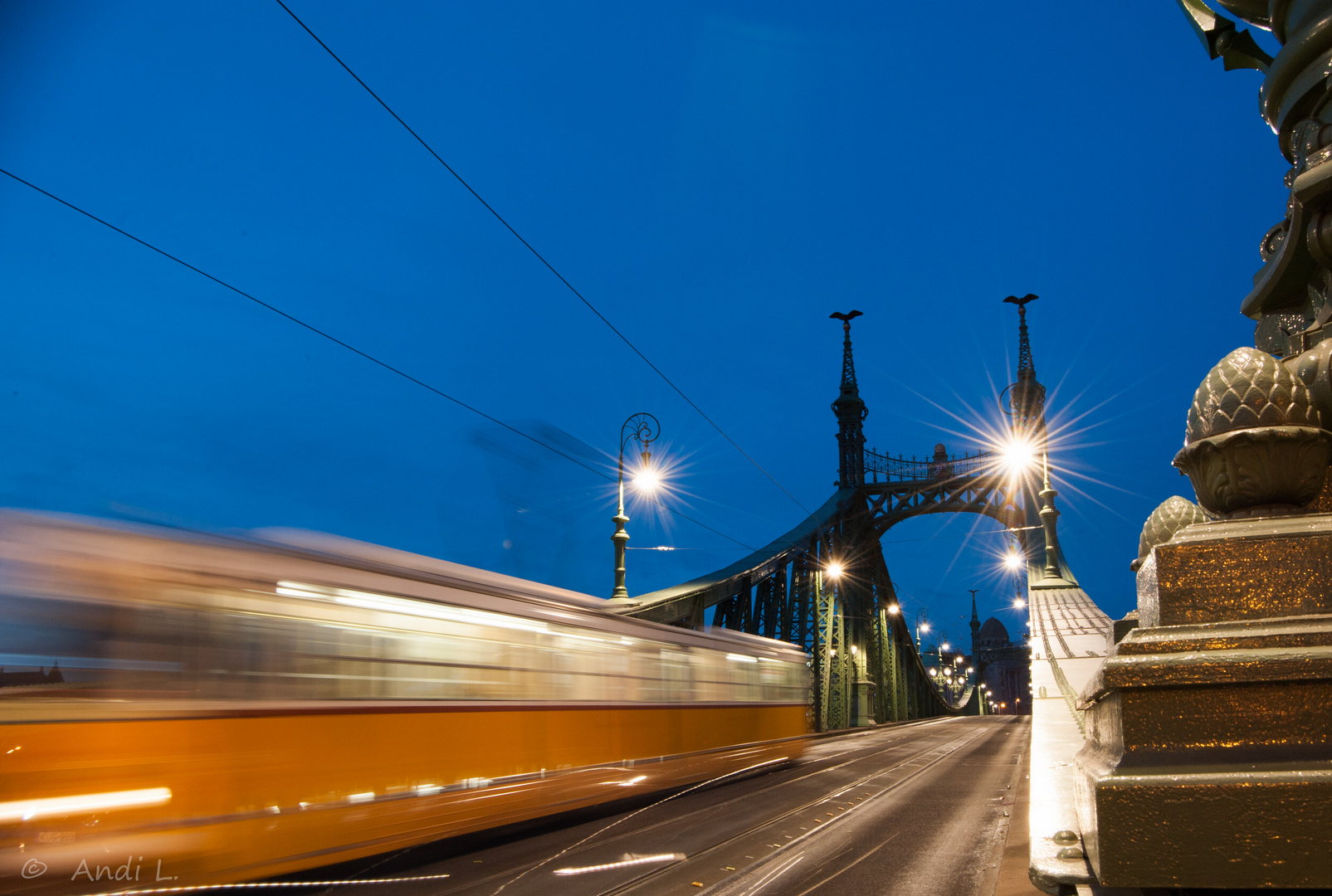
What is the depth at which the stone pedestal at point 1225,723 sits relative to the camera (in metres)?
2.67

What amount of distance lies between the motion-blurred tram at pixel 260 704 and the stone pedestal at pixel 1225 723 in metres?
5.52

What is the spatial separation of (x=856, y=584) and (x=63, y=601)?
39465 millimetres

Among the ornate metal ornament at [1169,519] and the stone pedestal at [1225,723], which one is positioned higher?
the ornate metal ornament at [1169,519]

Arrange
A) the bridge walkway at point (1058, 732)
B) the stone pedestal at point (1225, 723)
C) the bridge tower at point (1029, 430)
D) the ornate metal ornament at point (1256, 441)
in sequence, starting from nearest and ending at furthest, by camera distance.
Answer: the stone pedestal at point (1225, 723)
the ornate metal ornament at point (1256, 441)
the bridge walkway at point (1058, 732)
the bridge tower at point (1029, 430)

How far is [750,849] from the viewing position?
26.2 ft

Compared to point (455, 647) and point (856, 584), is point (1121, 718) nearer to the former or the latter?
point (455, 647)

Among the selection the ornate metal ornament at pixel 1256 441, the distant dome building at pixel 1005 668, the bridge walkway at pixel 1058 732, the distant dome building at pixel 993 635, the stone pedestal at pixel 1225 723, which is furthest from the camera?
the distant dome building at pixel 993 635

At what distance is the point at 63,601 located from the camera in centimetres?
542

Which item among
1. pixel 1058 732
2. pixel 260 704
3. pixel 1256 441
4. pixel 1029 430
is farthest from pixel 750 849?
pixel 1029 430

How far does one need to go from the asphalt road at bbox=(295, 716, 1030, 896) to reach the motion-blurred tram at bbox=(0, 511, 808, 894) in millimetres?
549

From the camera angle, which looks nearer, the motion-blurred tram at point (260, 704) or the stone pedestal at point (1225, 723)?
the stone pedestal at point (1225, 723)

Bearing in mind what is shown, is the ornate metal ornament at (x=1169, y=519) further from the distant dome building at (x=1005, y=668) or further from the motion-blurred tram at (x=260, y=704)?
the distant dome building at (x=1005, y=668)

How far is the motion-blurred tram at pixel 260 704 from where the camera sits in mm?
5156

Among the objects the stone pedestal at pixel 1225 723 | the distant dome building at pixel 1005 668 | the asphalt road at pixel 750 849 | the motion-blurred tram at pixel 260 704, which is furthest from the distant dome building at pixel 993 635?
the stone pedestal at pixel 1225 723
